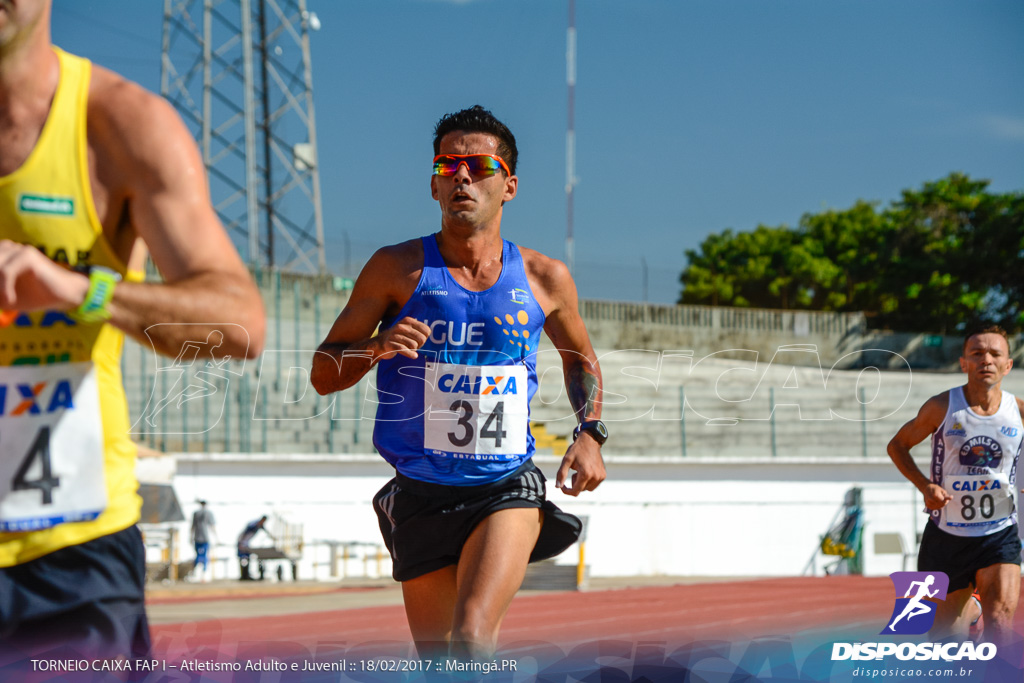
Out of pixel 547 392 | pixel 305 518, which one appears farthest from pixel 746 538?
pixel 305 518

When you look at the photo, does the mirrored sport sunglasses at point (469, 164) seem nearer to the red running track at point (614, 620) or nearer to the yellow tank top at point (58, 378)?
the yellow tank top at point (58, 378)

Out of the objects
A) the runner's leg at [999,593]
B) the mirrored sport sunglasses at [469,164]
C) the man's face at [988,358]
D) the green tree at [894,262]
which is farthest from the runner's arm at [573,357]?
the green tree at [894,262]

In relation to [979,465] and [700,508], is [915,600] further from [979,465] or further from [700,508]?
[700,508]

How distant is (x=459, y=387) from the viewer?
4.09m

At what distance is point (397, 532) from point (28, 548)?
6.74ft

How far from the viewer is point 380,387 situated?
411 centimetres

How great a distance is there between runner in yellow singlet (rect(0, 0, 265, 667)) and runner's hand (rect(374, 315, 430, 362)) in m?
1.56

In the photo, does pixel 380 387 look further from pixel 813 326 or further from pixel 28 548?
pixel 813 326

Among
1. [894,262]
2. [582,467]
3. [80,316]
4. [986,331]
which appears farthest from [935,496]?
[894,262]

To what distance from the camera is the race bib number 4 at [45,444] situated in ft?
6.79

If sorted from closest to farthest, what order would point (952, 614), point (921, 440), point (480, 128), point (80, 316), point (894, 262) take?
point (80, 316)
point (480, 128)
point (921, 440)
point (952, 614)
point (894, 262)

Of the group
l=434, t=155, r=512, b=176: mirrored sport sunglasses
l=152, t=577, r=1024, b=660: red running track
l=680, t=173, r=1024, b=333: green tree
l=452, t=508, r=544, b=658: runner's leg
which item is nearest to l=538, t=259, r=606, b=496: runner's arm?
l=452, t=508, r=544, b=658: runner's leg

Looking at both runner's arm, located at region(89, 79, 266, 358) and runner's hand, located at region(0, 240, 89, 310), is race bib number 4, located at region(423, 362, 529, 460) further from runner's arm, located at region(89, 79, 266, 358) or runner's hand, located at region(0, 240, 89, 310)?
runner's hand, located at region(0, 240, 89, 310)

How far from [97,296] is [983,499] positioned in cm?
549
